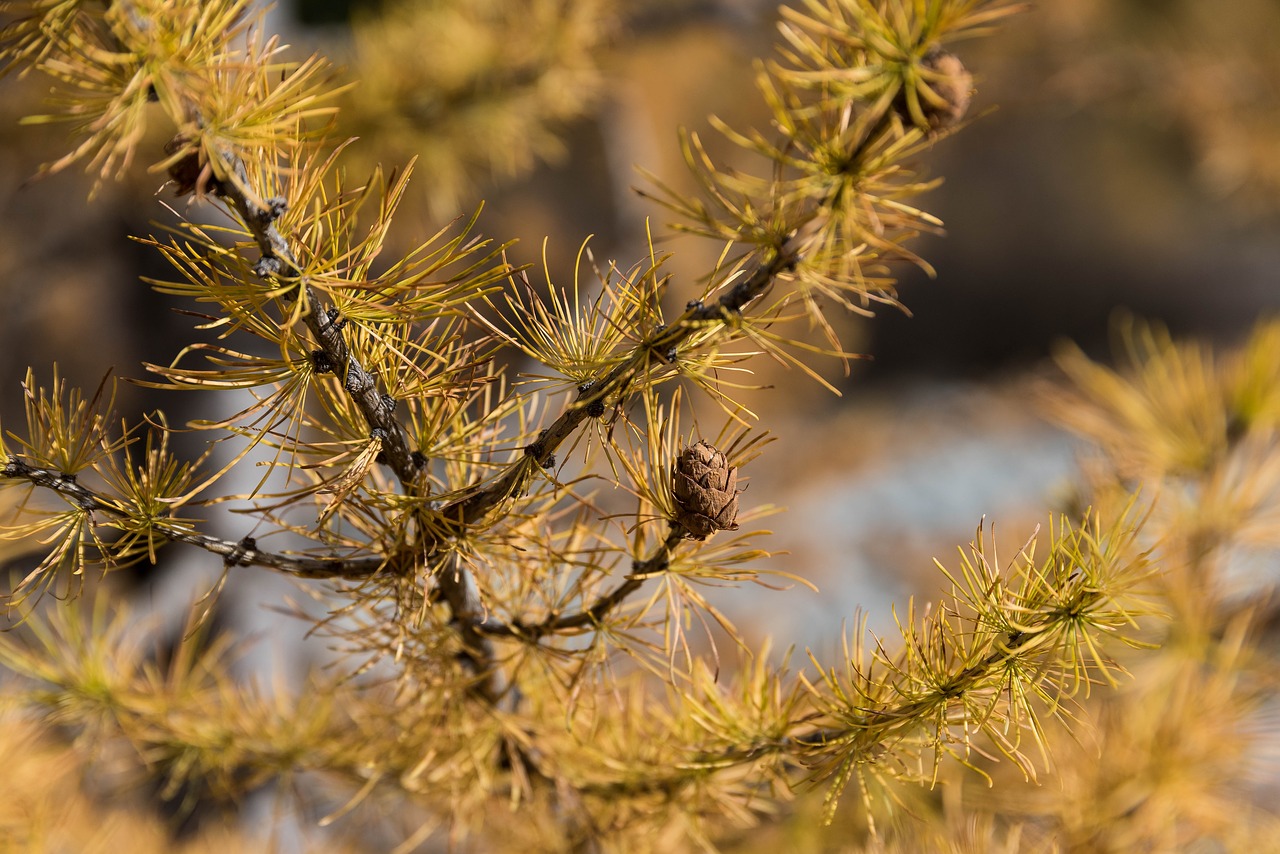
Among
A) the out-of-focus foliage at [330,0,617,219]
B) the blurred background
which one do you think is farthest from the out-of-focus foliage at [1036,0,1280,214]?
the out-of-focus foliage at [330,0,617,219]

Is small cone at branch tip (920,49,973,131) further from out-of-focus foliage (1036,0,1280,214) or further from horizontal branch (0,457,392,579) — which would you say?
out-of-focus foliage (1036,0,1280,214)

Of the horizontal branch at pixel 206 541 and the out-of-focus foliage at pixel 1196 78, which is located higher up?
the out-of-focus foliage at pixel 1196 78

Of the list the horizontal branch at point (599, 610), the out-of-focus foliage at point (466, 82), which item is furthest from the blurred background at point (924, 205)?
the horizontal branch at point (599, 610)

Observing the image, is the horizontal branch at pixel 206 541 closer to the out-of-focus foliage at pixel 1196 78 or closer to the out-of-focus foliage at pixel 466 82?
the out-of-focus foliage at pixel 466 82

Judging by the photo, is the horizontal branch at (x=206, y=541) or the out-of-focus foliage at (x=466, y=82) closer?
the horizontal branch at (x=206, y=541)

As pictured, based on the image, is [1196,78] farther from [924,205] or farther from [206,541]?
[206,541]

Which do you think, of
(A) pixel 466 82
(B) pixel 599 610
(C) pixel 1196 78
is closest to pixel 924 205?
(C) pixel 1196 78
